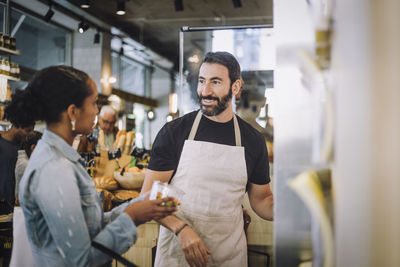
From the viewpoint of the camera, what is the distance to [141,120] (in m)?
13.6

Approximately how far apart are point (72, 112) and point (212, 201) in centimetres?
93

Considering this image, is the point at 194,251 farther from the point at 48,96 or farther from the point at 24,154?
the point at 24,154

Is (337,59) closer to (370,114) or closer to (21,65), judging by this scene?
(370,114)

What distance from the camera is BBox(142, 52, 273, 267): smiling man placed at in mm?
2203

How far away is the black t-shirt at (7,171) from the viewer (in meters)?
4.28

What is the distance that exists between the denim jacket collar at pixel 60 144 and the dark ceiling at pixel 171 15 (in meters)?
6.55

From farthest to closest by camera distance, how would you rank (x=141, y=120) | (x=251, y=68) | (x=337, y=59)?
(x=141, y=120) → (x=251, y=68) → (x=337, y=59)

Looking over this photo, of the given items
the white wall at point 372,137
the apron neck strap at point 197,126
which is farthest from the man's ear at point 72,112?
the white wall at point 372,137

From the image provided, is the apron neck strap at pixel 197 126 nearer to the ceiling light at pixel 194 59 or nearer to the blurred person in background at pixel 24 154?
the ceiling light at pixel 194 59

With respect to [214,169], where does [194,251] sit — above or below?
below

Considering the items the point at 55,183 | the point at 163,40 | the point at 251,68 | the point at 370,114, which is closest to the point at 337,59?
the point at 370,114

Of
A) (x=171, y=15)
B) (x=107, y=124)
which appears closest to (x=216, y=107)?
(x=107, y=124)

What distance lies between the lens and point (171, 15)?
29.8ft

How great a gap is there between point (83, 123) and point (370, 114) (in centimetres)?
121
